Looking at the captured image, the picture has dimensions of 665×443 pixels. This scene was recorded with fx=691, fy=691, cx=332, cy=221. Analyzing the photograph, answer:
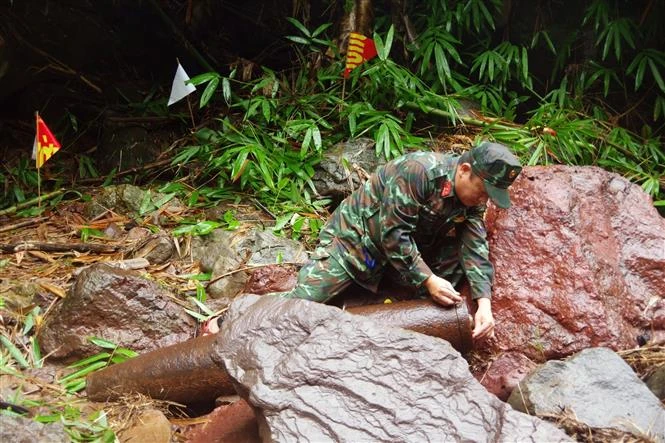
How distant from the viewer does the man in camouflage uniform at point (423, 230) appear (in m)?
3.84

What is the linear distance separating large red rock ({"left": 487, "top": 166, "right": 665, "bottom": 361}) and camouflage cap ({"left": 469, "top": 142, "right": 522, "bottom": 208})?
59 centimetres

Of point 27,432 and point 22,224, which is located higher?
point 27,432

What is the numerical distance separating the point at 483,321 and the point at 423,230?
656 mm

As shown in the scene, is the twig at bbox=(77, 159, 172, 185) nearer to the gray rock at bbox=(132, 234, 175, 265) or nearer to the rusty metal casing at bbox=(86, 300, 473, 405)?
the gray rock at bbox=(132, 234, 175, 265)

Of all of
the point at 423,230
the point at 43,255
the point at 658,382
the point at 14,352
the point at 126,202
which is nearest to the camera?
the point at 658,382

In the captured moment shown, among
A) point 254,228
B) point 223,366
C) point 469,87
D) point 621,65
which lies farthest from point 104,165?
point 621,65

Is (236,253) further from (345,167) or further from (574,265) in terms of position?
(574,265)

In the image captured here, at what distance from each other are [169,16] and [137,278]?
12.7 ft

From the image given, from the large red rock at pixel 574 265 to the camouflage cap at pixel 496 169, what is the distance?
59cm

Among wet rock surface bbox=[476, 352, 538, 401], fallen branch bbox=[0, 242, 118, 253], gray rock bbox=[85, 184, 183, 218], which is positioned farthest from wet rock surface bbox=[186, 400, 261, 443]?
gray rock bbox=[85, 184, 183, 218]

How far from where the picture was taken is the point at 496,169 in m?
3.72

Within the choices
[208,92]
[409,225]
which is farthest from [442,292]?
[208,92]

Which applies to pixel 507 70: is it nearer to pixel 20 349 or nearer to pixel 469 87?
pixel 469 87

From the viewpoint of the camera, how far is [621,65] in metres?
6.60
